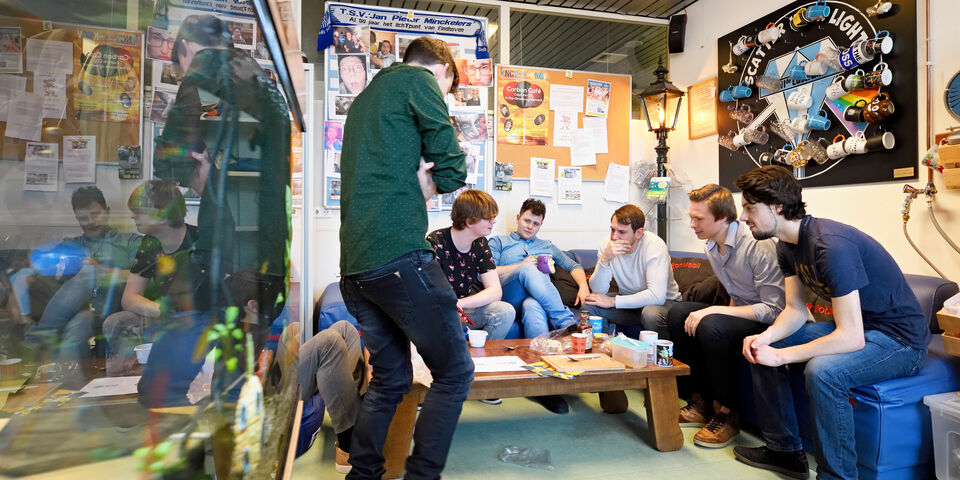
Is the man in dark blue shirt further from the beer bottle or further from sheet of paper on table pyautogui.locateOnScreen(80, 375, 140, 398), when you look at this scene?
sheet of paper on table pyautogui.locateOnScreen(80, 375, 140, 398)

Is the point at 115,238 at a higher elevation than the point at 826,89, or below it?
below

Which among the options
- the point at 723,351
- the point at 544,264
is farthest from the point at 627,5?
the point at 723,351

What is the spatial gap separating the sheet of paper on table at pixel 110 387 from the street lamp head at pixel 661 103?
3.85m

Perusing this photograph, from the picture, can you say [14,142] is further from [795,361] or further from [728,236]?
[728,236]

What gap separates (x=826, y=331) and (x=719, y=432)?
585 millimetres

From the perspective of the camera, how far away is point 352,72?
3547mm

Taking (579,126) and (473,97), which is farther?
(579,126)

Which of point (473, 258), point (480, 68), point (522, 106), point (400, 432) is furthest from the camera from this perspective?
point (522, 106)

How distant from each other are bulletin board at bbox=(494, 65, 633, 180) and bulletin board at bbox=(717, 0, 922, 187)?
741 millimetres

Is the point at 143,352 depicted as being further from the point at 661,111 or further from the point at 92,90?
the point at 661,111

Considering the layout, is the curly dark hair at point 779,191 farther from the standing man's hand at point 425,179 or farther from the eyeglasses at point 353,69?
the eyeglasses at point 353,69

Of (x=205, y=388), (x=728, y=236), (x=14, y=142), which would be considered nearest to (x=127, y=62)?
(x=14, y=142)

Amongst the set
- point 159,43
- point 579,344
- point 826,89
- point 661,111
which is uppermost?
point 661,111

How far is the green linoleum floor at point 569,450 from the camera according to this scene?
5.95ft
